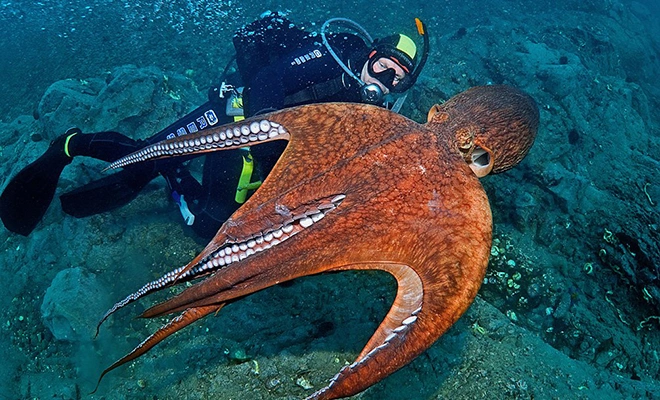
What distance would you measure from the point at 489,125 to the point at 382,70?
2.59 m

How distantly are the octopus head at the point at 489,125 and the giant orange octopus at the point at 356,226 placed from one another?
0.49 ft

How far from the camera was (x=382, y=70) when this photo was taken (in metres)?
5.16

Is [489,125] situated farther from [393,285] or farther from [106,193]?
[106,193]

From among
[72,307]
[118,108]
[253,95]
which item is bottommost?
[72,307]

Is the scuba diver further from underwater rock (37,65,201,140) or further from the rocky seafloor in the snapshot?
underwater rock (37,65,201,140)

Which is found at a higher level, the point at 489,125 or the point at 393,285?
the point at 489,125

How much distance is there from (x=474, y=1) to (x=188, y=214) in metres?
17.0

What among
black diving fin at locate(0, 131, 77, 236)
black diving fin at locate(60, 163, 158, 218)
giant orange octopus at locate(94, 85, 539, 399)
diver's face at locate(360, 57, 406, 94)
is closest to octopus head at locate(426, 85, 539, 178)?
giant orange octopus at locate(94, 85, 539, 399)

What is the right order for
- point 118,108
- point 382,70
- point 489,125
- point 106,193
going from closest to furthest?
point 489,125 → point 382,70 → point 106,193 → point 118,108

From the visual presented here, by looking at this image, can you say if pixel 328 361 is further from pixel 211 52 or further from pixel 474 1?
pixel 474 1

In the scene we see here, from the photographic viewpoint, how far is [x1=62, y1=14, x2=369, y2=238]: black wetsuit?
4941 millimetres

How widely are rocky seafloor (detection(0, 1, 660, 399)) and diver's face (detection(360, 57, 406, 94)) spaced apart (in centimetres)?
224

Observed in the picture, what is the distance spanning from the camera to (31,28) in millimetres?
14094

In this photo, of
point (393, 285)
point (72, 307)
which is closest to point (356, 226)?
point (393, 285)
